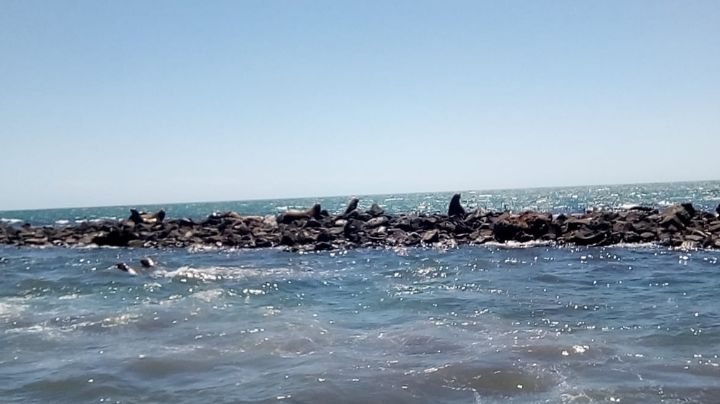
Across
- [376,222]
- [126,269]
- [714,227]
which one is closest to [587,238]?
[714,227]

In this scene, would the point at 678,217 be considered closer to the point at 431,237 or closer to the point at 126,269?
the point at 431,237

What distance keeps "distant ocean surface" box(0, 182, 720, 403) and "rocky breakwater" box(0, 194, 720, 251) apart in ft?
14.0

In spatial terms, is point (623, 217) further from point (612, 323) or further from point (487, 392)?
point (487, 392)

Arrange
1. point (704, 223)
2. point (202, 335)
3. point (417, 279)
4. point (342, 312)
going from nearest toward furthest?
1. point (202, 335)
2. point (342, 312)
3. point (417, 279)
4. point (704, 223)

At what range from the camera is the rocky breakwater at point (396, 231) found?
24.5 meters

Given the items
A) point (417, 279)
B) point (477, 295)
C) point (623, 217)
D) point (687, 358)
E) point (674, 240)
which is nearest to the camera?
point (687, 358)

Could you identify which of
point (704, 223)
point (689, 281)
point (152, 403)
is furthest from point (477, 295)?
point (704, 223)

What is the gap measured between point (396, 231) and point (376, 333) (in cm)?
1916

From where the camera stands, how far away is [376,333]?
10.7 m

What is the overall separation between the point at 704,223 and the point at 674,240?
4.09 m

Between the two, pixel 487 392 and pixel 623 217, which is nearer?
pixel 487 392

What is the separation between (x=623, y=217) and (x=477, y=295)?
17723 mm

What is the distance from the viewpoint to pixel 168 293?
1606cm

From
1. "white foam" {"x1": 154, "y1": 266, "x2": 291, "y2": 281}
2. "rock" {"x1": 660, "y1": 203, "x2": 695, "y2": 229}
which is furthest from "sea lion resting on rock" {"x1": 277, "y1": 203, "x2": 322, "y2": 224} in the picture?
"rock" {"x1": 660, "y1": 203, "x2": 695, "y2": 229}
